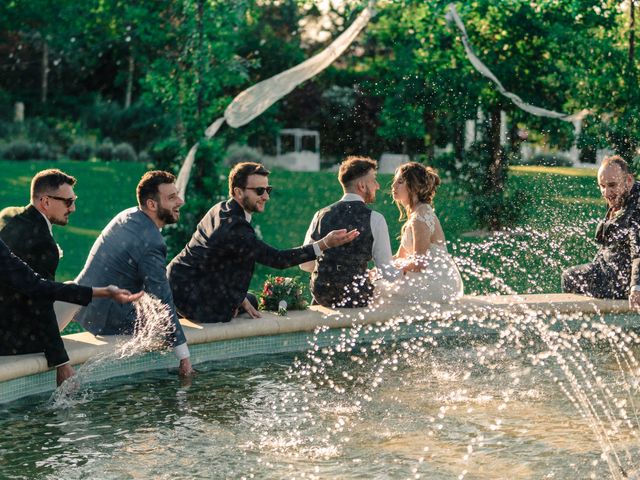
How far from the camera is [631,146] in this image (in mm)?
16344

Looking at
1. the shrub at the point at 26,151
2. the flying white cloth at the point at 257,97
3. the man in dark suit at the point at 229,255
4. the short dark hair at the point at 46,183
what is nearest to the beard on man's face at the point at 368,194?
the man in dark suit at the point at 229,255

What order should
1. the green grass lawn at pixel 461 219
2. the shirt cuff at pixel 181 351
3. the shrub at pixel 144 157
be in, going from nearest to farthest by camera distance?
the shirt cuff at pixel 181 351 < the green grass lawn at pixel 461 219 < the shrub at pixel 144 157

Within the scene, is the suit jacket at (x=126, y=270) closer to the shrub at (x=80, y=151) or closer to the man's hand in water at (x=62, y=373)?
the man's hand in water at (x=62, y=373)

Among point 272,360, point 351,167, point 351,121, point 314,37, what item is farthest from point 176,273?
point 314,37

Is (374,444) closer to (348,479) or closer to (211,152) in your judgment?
(348,479)

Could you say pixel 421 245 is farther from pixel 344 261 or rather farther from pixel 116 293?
pixel 116 293

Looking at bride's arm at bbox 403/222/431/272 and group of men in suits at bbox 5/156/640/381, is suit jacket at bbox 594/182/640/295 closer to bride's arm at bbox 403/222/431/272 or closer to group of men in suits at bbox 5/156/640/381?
group of men in suits at bbox 5/156/640/381

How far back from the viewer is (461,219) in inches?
733

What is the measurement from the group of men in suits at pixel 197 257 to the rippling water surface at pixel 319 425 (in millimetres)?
452

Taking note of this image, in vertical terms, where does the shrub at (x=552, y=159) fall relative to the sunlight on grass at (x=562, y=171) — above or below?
above

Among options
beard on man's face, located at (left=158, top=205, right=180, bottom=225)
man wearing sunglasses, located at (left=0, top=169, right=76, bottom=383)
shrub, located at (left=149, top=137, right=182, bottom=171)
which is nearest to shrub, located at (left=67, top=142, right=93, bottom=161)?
shrub, located at (left=149, top=137, right=182, bottom=171)

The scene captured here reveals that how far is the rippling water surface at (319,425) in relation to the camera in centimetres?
477

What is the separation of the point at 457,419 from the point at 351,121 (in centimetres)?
3444

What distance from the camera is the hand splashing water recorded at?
6.26 m
